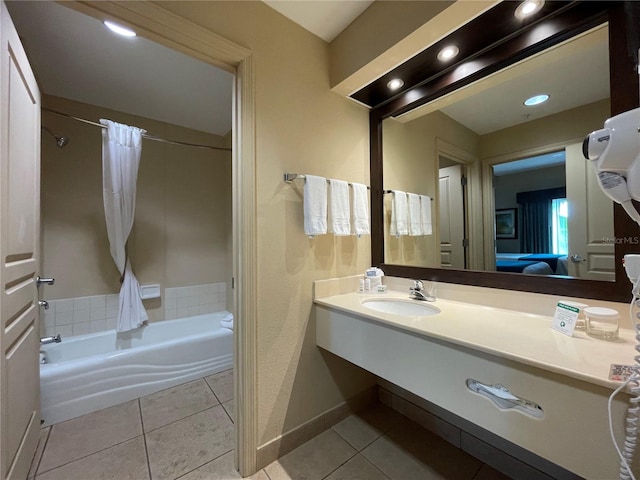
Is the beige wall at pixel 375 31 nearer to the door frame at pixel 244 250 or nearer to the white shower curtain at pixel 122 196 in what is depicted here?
the door frame at pixel 244 250

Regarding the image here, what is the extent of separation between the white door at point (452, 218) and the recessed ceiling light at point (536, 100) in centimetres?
41

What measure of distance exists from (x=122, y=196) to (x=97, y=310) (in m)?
1.11

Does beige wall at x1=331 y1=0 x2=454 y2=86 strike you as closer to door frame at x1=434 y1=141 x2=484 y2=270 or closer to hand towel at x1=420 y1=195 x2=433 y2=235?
door frame at x1=434 y1=141 x2=484 y2=270

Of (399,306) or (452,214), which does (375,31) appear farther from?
(399,306)

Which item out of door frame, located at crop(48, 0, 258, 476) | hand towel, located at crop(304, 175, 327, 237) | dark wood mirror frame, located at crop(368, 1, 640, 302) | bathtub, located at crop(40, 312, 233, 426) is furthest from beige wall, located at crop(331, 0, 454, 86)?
bathtub, located at crop(40, 312, 233, 426)

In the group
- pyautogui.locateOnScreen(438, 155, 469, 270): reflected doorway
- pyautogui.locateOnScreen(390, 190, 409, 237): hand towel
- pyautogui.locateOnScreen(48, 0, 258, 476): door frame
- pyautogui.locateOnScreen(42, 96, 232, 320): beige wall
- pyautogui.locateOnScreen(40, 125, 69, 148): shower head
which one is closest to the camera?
pyautogui.locateOnScreen(48, 0, 258, 476): door frame

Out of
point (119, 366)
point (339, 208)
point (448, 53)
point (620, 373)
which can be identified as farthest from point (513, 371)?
point (119, 366)

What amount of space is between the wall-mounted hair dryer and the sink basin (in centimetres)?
86

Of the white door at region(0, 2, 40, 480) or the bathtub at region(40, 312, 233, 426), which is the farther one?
the bathtub at region(40, 312, 233, 426)

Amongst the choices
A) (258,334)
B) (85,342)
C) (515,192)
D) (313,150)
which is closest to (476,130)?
(515,192)

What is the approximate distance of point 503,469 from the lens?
4.17 feet

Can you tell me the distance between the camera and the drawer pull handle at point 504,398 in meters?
0.77

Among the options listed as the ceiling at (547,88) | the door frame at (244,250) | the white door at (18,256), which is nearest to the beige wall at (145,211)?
the white door at (18,256)

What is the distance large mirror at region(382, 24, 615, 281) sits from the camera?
1049 mm
